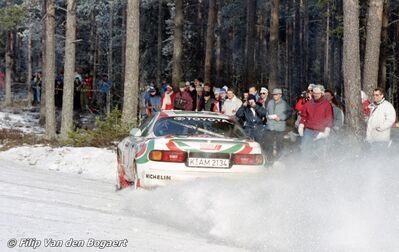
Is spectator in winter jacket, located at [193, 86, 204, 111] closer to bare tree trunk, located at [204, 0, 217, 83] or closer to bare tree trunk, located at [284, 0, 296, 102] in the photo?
bare tree trunk, located at [204, 0, 217, 83]

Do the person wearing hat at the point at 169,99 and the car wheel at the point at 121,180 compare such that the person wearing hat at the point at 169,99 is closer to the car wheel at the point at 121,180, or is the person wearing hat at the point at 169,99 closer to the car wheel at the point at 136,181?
the car wheel at the point at 121,180

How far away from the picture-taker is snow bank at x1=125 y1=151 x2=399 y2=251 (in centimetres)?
659

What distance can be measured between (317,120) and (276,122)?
123 centimetres

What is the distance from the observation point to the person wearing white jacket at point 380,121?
1095 centimetres

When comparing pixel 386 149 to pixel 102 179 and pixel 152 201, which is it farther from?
pixel 102 179

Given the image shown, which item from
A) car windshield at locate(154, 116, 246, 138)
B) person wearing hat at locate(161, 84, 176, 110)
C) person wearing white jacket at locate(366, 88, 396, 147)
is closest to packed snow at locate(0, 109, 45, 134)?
person wearing hat at locate(161, 84, 176, 110)

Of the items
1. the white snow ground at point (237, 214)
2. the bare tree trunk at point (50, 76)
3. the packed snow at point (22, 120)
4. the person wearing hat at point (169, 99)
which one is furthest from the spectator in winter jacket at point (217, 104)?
the packed snow at point (22, 120)

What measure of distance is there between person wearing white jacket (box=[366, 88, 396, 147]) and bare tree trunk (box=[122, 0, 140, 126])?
848 cm

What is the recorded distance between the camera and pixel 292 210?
7.18 meters

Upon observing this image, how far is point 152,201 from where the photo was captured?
868cm

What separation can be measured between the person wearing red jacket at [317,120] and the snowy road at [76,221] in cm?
388

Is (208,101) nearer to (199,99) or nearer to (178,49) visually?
(199,99)

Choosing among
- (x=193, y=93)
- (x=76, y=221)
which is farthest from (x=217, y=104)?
(x=76, y=221)

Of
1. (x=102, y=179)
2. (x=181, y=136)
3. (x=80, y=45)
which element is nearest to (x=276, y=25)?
(x=102, y=179)
